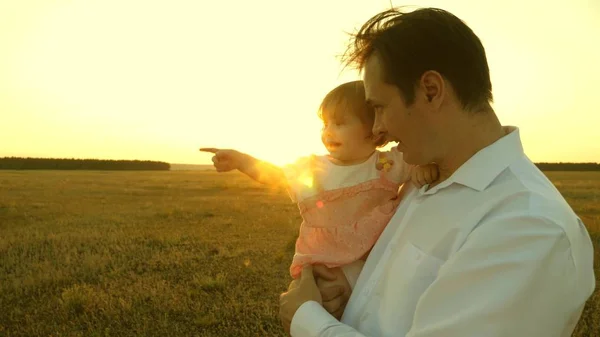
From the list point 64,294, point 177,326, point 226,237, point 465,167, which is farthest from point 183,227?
point 465,167

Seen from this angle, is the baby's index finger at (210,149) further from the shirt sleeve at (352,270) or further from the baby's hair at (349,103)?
the shirt sleeve at (352,270)

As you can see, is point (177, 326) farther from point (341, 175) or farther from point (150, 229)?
point (150, 229)

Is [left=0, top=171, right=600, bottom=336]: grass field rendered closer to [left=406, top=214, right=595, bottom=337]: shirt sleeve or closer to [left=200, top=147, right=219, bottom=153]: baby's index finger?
[left=200, top=147, right=219, bottom=153]: baby's index finger

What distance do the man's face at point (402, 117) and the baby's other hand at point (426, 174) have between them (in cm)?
25

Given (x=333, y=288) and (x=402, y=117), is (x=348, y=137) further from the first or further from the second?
(x=402, y=117)

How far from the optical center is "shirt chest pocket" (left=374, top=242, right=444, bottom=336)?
1874mm

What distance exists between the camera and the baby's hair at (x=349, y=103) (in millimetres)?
3033

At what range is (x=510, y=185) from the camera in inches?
70.1

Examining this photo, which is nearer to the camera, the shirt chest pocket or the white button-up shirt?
the white button-up shirt

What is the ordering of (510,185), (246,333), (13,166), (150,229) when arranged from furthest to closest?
(13,166) < (150,229) < (246,333) < (510,185)

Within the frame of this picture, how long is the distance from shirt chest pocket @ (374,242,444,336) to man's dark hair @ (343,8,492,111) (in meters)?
0.57

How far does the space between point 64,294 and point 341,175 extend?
593 centimetres

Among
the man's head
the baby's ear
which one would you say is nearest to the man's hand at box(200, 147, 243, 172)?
the baby's ear

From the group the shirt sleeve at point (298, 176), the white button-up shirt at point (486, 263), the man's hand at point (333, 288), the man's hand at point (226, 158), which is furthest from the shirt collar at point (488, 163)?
the man's hand at point (226, 158)
